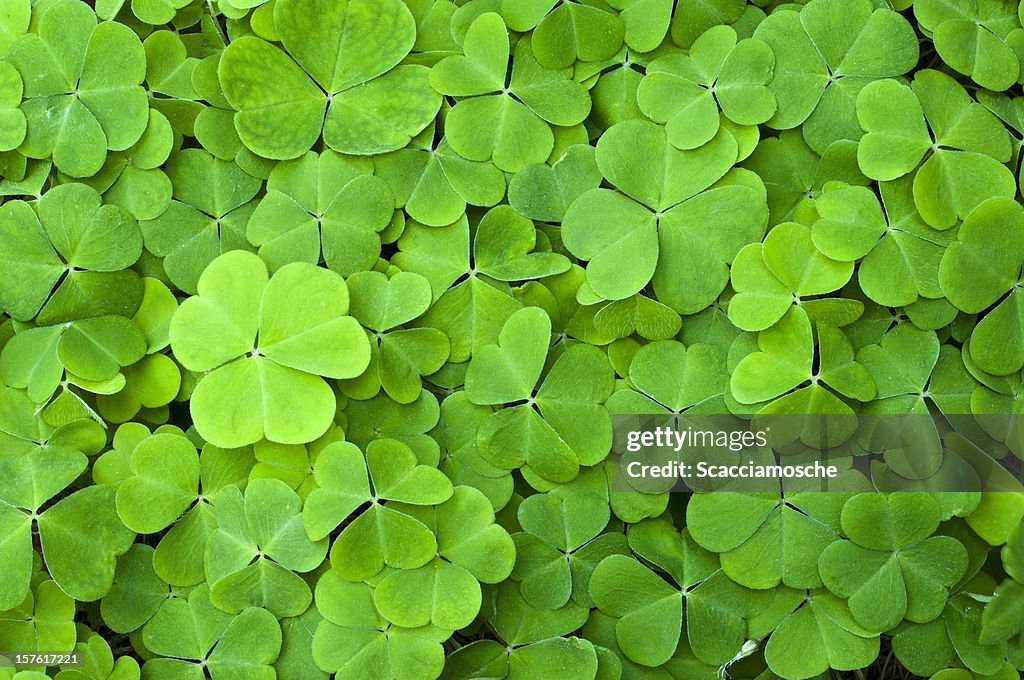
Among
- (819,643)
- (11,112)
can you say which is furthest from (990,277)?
(11,112)

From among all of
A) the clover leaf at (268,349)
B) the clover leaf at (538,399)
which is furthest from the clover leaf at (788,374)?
the clover leaf at (268,349)

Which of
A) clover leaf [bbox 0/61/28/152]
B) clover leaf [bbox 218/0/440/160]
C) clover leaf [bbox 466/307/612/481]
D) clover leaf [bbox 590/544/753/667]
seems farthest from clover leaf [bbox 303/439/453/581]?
clover leaf [bbox 0/61/28/152]

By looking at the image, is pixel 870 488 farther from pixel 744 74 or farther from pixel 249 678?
pixel 249 678

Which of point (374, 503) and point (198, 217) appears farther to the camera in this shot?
point (198, 217)

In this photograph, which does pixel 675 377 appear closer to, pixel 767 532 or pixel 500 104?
pixel 767 532

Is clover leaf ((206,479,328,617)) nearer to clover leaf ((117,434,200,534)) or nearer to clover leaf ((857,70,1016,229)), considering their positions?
clover leaf ((117,434,200,534))

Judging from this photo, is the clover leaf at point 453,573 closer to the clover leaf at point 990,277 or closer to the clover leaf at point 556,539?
the clover leaf at point 556,539
